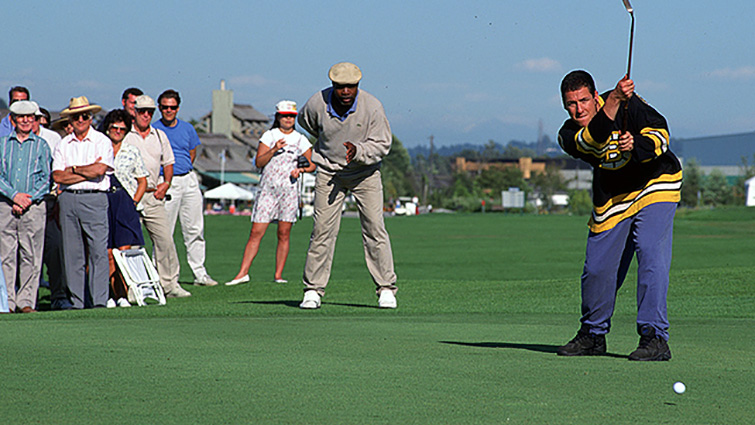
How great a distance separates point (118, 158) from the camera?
1062cm

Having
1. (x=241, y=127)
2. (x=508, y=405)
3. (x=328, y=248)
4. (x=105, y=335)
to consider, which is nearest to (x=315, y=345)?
(x=105, y=335)

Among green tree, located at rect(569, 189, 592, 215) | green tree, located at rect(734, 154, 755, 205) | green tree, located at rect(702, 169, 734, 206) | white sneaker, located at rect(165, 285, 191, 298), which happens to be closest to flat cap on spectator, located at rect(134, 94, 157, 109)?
white sneaker, located at rect(165, 285, 191, 298)

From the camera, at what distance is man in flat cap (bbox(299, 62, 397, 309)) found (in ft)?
28.3

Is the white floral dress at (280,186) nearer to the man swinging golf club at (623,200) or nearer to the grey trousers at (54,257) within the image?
the grey trousers at (54,257)

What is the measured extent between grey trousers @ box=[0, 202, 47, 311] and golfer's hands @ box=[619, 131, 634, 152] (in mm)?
6539

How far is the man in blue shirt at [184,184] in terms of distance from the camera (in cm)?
1178

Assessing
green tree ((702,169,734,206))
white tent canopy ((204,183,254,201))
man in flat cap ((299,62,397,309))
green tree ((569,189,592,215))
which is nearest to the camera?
man in flat cap ((299,62,397,309))

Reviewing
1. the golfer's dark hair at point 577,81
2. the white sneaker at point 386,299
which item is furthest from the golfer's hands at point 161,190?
the golfer's dark hair at point 577,81

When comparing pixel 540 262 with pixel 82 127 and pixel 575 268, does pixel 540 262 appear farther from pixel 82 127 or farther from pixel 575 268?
pixel 82 127

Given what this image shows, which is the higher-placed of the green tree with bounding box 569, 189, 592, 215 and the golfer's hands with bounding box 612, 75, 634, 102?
the golfer's hands with bounding box 612, 75, 634, 102

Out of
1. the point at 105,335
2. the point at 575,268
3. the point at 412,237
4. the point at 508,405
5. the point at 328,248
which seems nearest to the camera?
the point at 508,405

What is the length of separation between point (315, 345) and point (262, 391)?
1743mm

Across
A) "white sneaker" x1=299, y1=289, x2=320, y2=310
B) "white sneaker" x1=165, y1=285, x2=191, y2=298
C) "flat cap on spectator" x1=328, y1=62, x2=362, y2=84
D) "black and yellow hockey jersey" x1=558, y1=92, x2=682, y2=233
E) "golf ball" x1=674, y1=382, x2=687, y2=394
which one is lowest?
"white sneaker" x1=165, y1=285, x2=191, y2=298

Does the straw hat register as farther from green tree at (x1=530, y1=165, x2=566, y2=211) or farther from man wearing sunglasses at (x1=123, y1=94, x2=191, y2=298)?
green tree at (x1=530, y1=165, x2=566, y2=211)
